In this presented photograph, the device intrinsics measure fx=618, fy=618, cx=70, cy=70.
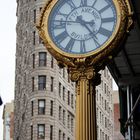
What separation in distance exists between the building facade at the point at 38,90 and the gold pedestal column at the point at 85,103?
200 feet

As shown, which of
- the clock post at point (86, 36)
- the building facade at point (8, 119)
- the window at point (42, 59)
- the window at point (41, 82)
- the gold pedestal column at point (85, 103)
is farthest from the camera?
the building facade at point (8, 119)

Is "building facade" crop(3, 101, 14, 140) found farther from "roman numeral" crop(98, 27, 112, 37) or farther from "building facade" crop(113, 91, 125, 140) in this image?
"roman numeral" crop(98, 27, 112, 37)

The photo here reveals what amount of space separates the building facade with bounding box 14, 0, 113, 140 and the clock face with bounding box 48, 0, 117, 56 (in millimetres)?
60926

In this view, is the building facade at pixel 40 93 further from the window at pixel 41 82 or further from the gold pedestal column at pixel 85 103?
the gold pedestal column at pixel 85 103

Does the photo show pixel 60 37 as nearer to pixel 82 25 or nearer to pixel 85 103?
pixel 82 25

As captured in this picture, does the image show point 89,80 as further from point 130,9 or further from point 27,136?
point 27,136

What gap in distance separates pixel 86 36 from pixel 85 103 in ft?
1.99

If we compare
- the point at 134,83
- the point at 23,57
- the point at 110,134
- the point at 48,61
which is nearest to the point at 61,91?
the point at 48,61

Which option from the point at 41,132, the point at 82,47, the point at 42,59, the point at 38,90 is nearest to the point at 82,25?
the point at 82,47

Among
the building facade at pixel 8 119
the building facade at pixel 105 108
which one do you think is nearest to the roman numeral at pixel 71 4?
the building facade at pixel 105 108

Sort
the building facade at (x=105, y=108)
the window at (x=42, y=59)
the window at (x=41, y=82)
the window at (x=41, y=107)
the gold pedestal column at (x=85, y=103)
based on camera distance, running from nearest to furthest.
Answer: the gold pedestal column at (x=85, y=103), the window at (x=41, y=107), the window at (x=41, y=82), the window at (x=42, y=59), the building facade at (x=105, y=108)

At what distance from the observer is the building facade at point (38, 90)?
66750 mm

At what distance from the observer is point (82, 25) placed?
5.27 meters

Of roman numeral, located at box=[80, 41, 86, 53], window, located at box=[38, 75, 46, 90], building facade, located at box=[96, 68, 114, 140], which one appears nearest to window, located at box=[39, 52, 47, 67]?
window, located at box=[38, 75, 46, 90]
